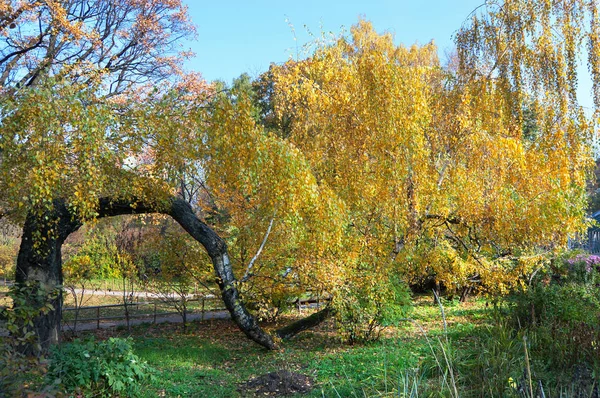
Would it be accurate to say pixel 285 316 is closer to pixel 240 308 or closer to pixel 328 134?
pixel 240 308

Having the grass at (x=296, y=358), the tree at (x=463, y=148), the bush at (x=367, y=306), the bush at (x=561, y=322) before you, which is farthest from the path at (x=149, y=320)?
the bush at (x=561, y=322)

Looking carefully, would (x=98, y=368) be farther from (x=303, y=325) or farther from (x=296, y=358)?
(x=303, y=325)

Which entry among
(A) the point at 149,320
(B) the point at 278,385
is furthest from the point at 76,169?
(A) the point at 149,320

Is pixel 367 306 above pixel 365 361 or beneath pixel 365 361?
above

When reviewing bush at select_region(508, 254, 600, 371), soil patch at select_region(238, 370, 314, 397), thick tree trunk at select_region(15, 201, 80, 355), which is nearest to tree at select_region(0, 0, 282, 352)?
thick tree trunk at select_region(15, 201, 80, 355)

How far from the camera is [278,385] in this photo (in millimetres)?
6008

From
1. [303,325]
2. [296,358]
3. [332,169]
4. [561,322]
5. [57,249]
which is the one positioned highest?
[332,169]

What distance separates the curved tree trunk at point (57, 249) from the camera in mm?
6816

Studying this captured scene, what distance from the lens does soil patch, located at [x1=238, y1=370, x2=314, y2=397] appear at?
19.3 ft

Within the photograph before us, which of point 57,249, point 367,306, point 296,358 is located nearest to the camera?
point 57,249

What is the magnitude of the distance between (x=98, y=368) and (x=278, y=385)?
201cm

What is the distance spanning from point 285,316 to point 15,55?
355 inches

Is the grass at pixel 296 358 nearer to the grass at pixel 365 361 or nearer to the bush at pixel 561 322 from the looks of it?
the grass at pixel 365 361

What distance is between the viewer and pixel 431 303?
1296cm
